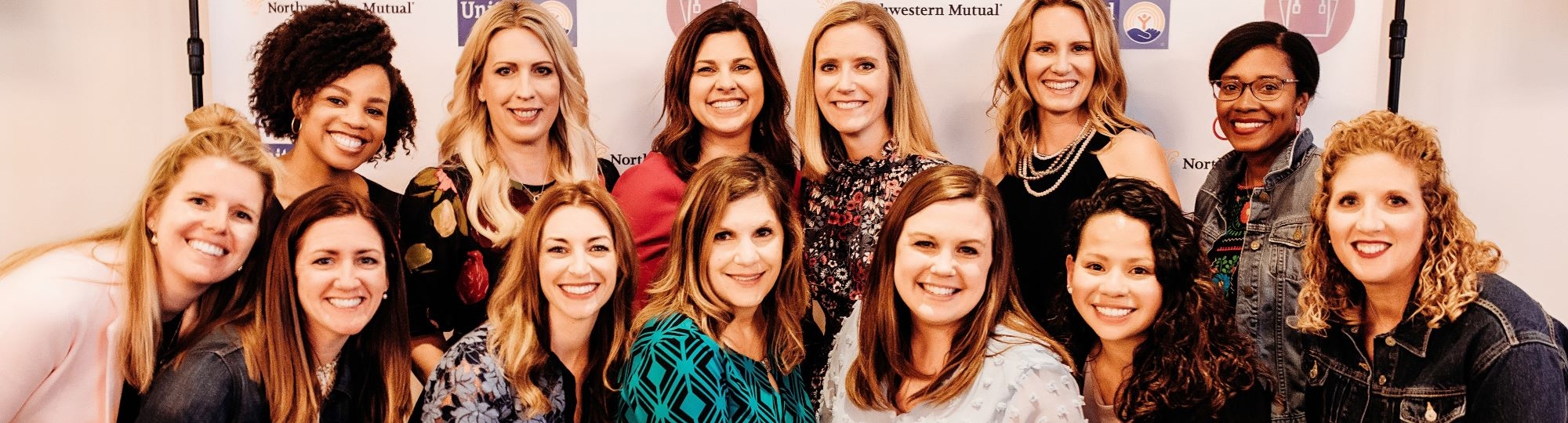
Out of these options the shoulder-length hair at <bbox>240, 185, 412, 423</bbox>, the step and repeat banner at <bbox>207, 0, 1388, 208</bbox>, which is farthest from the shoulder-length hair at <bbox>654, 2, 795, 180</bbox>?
the shoulder-length hair at <bbox>240, 185, 412, 423</bbox>

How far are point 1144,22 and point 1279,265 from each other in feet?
3.87

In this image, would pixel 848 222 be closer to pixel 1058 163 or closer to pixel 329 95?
pixel 1058 163

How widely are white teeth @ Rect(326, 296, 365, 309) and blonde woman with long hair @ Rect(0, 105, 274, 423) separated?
286 mm

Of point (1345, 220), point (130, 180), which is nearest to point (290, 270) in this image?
point (130, 180)

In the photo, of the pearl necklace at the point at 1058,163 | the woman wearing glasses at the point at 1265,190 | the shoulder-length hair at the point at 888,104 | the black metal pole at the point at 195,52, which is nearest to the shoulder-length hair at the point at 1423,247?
the woman wearing glasses at the point at 1265,190

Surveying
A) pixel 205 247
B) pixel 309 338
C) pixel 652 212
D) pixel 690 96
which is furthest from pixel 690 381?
pixel 205 247

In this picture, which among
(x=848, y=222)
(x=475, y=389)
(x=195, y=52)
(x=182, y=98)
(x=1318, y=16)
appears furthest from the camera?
(x=182, y=98)

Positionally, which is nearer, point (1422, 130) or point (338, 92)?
point (1422, 130)

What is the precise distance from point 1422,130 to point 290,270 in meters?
2.94

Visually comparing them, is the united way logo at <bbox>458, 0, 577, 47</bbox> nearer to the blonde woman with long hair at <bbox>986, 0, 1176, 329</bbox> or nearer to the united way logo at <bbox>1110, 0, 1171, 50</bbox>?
the blonde woman with long hair at <bbox>986, 0, 1176, 329</bbox>

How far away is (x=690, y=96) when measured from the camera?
340cm

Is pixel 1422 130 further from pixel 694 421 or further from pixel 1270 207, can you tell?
pixel 694 421

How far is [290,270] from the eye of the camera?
272 centimetres

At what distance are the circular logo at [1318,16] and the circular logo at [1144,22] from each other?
16.3 inches
